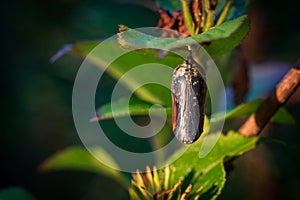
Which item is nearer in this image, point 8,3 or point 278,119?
point 278,119

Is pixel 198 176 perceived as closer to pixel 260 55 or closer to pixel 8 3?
pixel 260 55

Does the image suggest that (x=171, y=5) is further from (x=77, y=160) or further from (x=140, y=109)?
(x=77, y=160)

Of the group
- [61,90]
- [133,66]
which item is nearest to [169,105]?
[133,66]

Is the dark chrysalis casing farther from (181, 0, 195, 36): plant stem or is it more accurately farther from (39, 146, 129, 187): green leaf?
(39, 146, 129, 187): green leaf

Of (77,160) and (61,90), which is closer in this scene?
(77,160)

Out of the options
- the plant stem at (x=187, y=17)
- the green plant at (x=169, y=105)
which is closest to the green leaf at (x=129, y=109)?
the green plant at (x=169, y=105)

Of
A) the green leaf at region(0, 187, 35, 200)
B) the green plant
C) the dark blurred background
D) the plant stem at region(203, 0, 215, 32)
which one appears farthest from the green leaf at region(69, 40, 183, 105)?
the dark blurred background

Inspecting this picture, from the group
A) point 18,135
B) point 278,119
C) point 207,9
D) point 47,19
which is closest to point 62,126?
point 18,135
